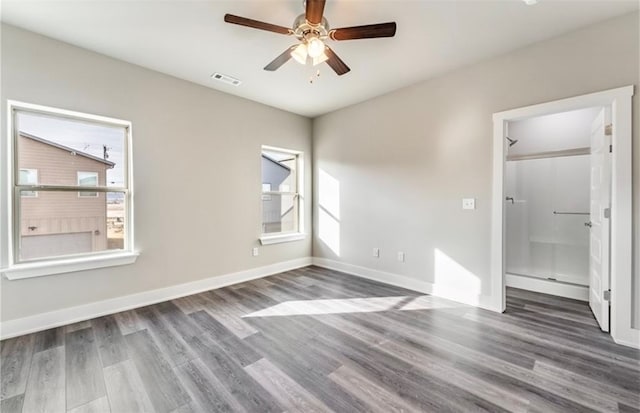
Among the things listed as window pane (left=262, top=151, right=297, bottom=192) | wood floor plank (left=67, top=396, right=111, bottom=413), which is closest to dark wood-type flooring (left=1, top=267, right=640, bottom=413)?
wood floor plank (left=67, top=396, right=111, bottom=413)

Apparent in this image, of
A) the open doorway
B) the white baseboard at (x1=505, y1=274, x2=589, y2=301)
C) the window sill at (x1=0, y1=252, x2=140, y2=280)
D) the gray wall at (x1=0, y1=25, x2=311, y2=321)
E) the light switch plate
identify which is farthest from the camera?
the open doorway

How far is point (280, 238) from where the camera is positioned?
14.9 feet

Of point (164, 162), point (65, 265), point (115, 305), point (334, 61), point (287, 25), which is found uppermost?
point (287, 25)

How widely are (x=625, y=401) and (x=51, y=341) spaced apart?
14.0ft

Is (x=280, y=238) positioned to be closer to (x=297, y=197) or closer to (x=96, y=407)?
(x=297, y=197)

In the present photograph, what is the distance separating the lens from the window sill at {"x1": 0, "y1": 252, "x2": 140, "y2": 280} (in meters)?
2.41

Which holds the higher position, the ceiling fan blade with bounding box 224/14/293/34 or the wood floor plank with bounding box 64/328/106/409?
the ceiling fan blade with bounding box 224/14/293/34

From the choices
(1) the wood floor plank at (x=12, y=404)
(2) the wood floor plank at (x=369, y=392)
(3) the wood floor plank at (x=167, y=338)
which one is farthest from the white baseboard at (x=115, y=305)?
Result: (2) the wood floor plank at (x=369, y=392)

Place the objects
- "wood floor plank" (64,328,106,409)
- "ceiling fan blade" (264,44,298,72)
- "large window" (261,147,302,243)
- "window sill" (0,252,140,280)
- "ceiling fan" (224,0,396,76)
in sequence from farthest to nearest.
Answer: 1. "large window" (261,147,302,243)
2. "window sill" (0,252,140,280)
3. "ceiling fan blade" (264,44,298,72)
4. "ceiling fan" (224,0,396,76)
5. "wood floor plank" (64,328,106,409)

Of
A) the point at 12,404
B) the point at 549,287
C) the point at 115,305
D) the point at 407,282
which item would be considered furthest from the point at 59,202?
the point at 549,287

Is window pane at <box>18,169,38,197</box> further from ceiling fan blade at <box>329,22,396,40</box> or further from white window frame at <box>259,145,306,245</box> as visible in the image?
ceiling fan blade at <box>329,22,396,40</box>

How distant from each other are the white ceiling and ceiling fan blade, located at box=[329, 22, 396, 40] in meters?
0.29

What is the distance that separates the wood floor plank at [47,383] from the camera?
5.28 feet

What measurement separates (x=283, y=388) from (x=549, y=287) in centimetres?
374
